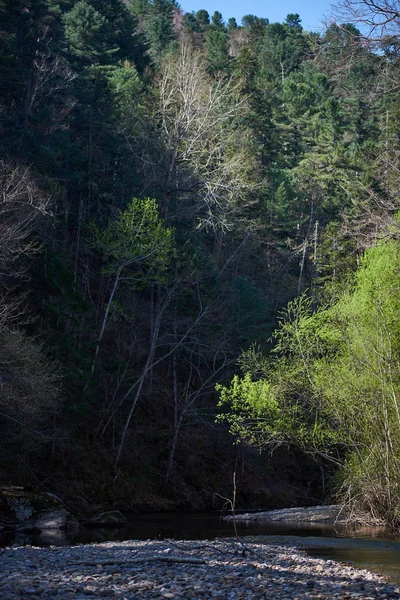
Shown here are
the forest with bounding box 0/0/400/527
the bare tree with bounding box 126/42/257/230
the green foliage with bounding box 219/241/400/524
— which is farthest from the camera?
the bare tree with bounding box 126/42/257/230

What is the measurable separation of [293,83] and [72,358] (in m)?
44.6

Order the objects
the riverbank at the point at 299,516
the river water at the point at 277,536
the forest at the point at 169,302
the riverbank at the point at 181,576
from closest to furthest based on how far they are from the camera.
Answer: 1. the riverbank at the point at 181,576
2. the river water at the point at 277,536
3. the forest at the point at 169,302
4. the riverbank at the point at 299,516

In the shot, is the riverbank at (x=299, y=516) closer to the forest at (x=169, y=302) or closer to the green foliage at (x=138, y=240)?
the forest at (x=169, y=302)

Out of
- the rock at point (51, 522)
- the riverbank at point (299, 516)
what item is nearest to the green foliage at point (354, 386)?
the riverbank at point (299, 516)

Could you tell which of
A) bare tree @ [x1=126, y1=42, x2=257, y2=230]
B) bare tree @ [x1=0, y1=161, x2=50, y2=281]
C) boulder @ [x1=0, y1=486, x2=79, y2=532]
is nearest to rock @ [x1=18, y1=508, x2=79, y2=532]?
boulder @ [x1=0, y1=486, x2=79, y2=532]

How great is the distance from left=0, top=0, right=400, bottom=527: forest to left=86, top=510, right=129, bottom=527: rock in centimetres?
278

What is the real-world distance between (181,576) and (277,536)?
981 centimetres

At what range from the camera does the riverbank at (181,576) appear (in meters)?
10.1

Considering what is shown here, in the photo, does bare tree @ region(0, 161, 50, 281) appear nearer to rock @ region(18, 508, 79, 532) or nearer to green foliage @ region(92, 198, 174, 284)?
green foliage @ region(92, 198, 174, 284)

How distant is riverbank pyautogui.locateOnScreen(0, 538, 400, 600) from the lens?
10.1 meters

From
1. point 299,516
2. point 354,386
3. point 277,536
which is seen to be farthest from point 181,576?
point 299,516

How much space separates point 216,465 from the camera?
37.5 meters

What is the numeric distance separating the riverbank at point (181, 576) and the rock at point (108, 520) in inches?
367

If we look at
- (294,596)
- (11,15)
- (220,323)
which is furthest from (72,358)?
(294,596)
